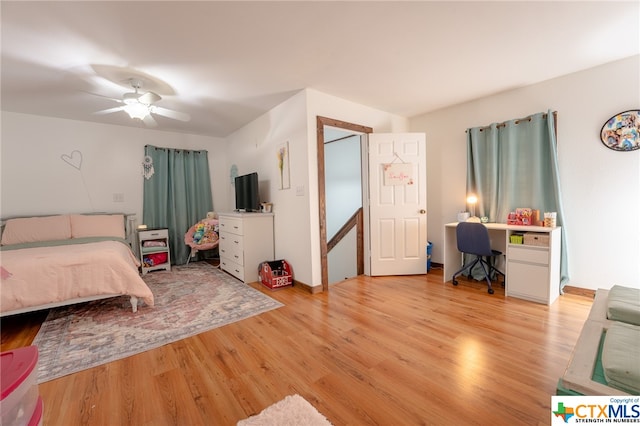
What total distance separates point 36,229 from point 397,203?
4.82 m

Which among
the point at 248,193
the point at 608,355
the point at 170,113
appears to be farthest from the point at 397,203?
the point at 170,113

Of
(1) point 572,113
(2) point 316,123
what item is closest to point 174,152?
(2) point 316,123

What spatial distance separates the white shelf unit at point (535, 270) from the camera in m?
2.69

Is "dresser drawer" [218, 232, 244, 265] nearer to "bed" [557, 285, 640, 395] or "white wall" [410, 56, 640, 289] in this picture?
"bed" [557, 285, 640, 395]

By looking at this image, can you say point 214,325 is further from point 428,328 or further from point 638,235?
point 638,235

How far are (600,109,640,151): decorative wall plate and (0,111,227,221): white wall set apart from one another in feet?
19.5

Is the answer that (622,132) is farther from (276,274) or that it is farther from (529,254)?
(276,274)

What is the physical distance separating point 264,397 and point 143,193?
170 inches

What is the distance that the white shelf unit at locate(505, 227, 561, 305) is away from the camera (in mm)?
2686

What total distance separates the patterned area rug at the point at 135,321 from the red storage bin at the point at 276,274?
0.75ft

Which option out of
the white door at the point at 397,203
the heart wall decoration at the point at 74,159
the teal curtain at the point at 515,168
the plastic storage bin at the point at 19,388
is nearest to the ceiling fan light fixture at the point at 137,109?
the heart wall decoration at the point at 74,159

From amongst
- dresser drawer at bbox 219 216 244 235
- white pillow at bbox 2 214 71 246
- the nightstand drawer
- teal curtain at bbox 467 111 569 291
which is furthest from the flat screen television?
teal curtain at bbox 467 111 569 291

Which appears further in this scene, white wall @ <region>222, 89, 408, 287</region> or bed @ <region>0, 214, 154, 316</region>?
white wall @ <region>222, 89, 408, 287</region>

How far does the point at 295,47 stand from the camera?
7.42 ft
